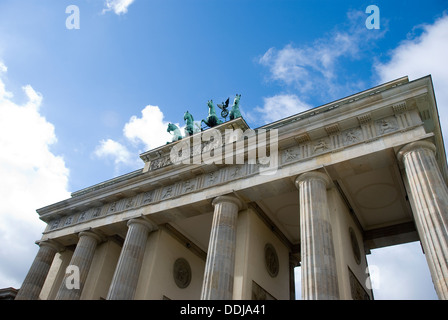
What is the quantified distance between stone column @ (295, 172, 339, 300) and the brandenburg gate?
4cm

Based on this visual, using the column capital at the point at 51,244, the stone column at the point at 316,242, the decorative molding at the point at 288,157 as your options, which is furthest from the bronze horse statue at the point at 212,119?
the column capital at the point at 51,244

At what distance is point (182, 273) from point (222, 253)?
635 centimetres

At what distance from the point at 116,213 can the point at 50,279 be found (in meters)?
6.42

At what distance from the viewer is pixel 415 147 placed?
491 inches

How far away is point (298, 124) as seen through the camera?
15.3 m

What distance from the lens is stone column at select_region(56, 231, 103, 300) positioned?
58.6ft

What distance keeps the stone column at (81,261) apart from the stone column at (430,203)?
1585 centimetres

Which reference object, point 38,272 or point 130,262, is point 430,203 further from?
point 38,272

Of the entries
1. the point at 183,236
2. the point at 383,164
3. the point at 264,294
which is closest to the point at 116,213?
the point at 183,236

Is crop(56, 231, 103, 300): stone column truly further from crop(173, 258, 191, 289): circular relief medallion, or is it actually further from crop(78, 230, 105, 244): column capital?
crop(173, 258, 191, 289): circular relief medallion

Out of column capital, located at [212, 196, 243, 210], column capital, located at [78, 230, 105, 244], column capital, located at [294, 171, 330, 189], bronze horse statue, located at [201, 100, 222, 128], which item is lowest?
column capital, located at [78, 230, 105, 244]

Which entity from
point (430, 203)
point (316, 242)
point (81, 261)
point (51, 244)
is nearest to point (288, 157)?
point (316, 242)

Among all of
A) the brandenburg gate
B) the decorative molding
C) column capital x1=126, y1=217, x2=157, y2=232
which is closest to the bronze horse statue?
the brandenburg gate
